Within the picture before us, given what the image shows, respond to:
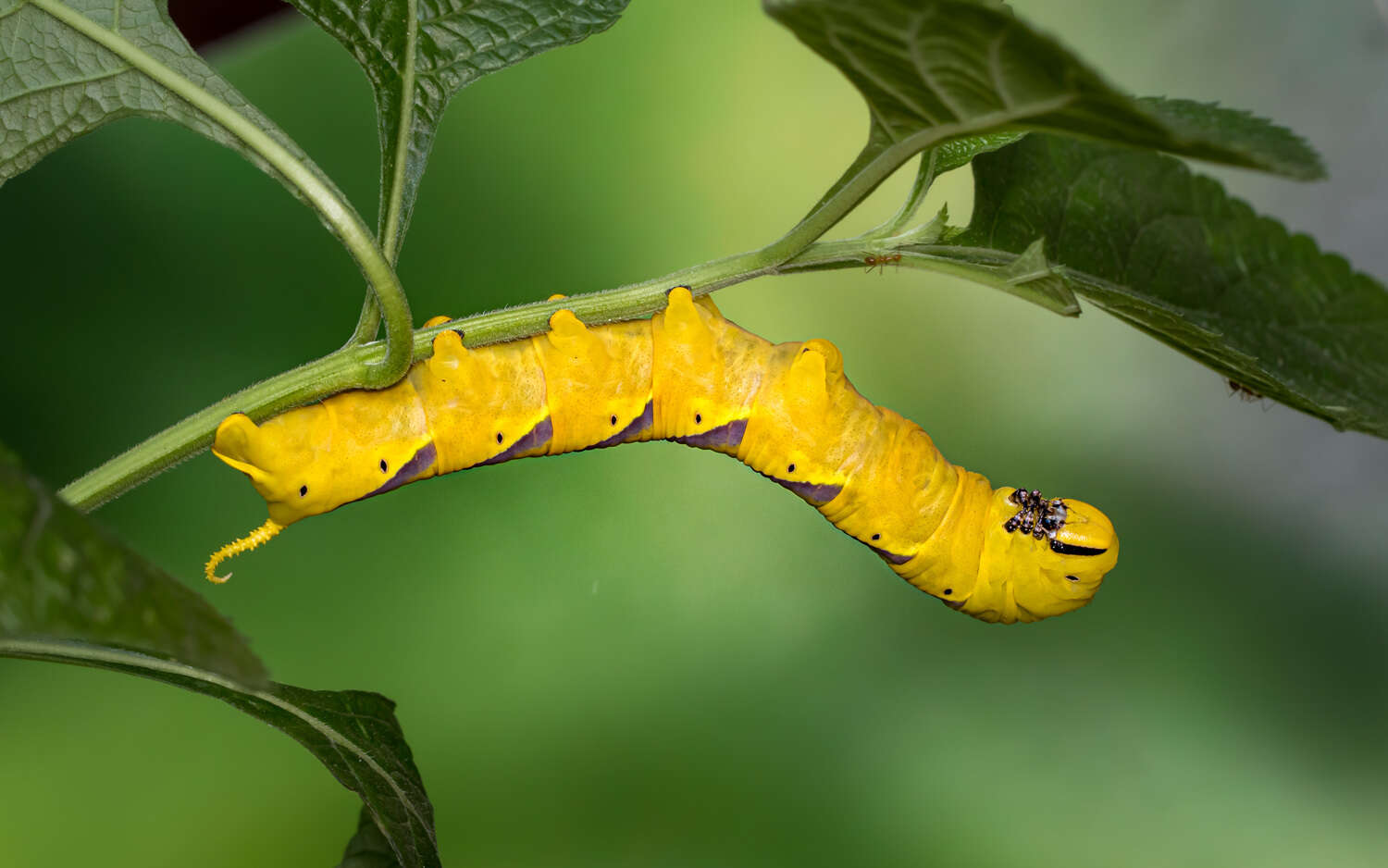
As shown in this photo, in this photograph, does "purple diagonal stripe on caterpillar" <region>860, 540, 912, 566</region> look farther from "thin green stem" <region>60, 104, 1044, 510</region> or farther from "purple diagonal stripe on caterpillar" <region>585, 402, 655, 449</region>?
"thin green stem" <region>60, 104, 1044, 510</region>

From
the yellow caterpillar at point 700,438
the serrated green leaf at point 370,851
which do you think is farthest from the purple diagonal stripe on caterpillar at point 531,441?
the serrated green leaf at point 370,851

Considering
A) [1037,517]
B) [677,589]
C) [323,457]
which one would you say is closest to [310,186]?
[323,457]

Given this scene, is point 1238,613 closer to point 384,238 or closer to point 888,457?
point 888,457

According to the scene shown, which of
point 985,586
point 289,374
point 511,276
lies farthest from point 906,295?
point 289,374

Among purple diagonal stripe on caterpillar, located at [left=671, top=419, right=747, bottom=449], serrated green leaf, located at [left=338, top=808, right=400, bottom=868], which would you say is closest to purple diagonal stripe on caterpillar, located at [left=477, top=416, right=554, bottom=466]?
purple diagonal stripe on caterpillar, located at [left=671, top=419, right=747, bottom=449]

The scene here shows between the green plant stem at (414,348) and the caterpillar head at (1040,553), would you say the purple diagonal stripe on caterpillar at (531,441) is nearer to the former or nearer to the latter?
the green plant stem at (414,348)

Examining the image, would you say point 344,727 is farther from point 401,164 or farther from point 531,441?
point 401,164
